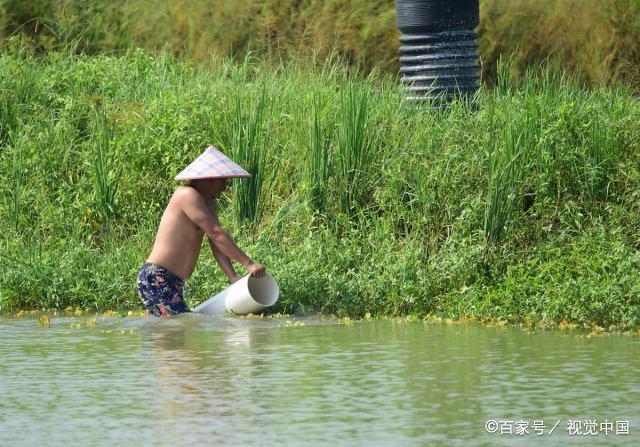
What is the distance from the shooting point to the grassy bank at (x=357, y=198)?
32.1 feet

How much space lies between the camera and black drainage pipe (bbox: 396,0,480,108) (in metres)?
12.4

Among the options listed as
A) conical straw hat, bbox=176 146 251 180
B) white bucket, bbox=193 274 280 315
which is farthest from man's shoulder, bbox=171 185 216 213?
white bucket, bbox=193 274 280 315

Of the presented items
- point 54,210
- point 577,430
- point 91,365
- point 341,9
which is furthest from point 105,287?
point 341,9

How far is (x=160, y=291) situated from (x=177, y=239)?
15.6 inches

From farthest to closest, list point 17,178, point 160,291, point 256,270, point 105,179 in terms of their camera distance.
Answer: point 17,178
point 105,179
point 160,291
point 256,270

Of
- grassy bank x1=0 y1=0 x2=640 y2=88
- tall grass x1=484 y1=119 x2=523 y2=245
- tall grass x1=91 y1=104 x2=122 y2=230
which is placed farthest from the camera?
grassy bank x1=0 y1=0 x2=640 y2=88

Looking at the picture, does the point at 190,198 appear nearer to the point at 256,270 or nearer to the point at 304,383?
the point at 256,270

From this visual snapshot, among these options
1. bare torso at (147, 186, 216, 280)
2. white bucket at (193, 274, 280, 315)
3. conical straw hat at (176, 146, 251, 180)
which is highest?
conical straw hat at (176, 146, 251, 180)

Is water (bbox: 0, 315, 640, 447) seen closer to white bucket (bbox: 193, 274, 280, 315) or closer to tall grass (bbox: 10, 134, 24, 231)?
white bucket (bbox: 193, 274, 280, 315)

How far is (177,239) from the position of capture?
9.70 meters

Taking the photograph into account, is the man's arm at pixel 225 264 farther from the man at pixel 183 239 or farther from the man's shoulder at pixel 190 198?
the man's shoulder at pixel 190 198

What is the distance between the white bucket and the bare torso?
13.2 inches

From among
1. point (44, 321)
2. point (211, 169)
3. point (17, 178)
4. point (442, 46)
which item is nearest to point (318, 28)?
point (442, 46)

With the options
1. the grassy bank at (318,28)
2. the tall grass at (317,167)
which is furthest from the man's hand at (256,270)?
the grassy bank at (318,28)
